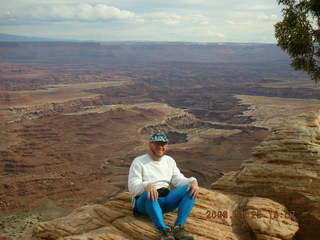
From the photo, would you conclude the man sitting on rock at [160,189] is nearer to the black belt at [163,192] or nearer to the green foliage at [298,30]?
the black belt at [163,192]

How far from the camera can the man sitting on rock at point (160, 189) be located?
5914 mm

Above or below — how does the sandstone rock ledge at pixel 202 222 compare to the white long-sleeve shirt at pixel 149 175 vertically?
below

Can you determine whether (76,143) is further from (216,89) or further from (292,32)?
(216,89)

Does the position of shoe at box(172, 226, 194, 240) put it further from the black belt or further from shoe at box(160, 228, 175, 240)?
the black belt

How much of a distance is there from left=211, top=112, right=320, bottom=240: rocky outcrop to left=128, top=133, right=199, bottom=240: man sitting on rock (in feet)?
8.27

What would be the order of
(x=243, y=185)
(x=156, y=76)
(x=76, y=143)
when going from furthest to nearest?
(x=156, y=76) < (x=76, y=143) < (x=243, y=185)

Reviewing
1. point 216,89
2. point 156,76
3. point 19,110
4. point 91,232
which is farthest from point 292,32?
point 156,76

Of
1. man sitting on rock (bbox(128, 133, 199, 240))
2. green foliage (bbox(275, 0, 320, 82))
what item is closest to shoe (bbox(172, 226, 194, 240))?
man sitting on rock (bbox(128, 133, 199, 240))

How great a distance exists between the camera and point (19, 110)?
208ft

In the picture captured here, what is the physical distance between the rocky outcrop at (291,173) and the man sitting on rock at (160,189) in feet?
8.27

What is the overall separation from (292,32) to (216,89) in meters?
90.0

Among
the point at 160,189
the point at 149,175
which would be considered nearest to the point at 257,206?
the point at 160,189

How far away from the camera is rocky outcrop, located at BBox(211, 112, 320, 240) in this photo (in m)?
7.44

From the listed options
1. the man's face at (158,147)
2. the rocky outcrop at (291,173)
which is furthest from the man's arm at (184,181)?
the rocky outcrop at (291,173)
